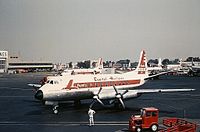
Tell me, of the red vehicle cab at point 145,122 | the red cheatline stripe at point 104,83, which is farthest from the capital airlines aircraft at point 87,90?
the red vehicle cab at point 145,122

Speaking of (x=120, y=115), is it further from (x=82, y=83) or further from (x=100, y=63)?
(x=100, y=63)

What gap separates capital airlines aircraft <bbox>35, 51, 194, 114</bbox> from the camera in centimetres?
4047

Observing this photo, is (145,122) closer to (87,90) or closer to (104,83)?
(87,90)

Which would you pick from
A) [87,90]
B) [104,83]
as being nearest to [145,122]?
[87,90]

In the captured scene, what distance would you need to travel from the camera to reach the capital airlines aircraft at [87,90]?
40.5 meters

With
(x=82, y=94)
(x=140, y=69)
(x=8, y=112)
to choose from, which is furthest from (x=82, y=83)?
(x=140, y=69)

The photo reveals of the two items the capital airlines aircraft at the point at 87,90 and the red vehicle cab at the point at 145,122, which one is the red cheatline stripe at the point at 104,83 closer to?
the capital airlines aircraft at the point at 87,90

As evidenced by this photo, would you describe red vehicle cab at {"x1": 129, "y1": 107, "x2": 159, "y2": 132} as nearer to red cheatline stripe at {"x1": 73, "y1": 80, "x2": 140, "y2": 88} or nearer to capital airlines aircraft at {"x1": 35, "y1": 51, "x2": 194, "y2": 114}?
capital airlines aircraft at {"x1": 35, "y1": 51, "x2": 194, "y2": 114}

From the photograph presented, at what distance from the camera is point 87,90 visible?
1736 inches

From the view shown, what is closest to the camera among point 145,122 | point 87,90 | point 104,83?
point 145,122

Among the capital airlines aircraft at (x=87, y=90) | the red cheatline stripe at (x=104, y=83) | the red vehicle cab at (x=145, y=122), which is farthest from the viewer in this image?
the red cheatline stripe at (x=104, y=83)

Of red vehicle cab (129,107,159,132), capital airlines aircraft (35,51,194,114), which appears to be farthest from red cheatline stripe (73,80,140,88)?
red vehicle cab (129,107,159,132)

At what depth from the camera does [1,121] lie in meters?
A: 35.6

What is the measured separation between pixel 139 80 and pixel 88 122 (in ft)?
→ 65.0
